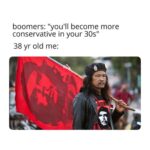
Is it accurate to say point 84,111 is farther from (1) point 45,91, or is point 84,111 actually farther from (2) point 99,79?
(1) point 45,91

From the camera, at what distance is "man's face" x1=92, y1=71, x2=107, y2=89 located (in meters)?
5.84

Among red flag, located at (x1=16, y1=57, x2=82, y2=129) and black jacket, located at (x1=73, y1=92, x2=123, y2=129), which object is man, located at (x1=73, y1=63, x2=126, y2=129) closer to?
black jacket, located at (x1=73, y1=92, x2=123, y2=129)

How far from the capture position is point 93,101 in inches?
228

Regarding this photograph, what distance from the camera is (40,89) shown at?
20.8ft

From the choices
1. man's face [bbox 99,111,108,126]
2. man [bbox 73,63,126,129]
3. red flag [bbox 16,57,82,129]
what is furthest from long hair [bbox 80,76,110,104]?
red flag [bbox 16,57,82,129]

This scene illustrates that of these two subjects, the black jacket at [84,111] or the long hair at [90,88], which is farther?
the long hair at [90,88]

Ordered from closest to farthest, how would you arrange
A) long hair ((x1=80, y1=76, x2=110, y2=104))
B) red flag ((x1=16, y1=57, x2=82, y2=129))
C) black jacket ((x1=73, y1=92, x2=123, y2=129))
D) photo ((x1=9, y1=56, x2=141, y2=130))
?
black jacket ((x1=73, y1=92, x2=123, y2=129)) → long hair ((x1=80, y1=76, x2=110, y2=104)) → photo ((x1=9, y1=56, x2=141, y2=130)) → red flag ((x1=16, y1=57, x2=82, y2=129))

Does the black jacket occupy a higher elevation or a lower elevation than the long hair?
lower

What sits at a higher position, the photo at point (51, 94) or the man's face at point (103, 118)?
the photo at point (51, 94)

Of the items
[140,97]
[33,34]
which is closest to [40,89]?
[33,34]

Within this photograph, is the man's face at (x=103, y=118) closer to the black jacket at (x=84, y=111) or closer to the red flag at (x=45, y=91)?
the black jacket at (x=84, y=111)

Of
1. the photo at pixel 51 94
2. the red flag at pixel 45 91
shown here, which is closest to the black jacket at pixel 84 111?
the photo at pixel 51 94

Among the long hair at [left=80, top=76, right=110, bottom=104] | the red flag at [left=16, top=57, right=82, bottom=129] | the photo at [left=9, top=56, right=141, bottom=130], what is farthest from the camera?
the red flag at [left=16, top=57, right=82, bottom=129]

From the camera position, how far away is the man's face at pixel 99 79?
5.84 metres
